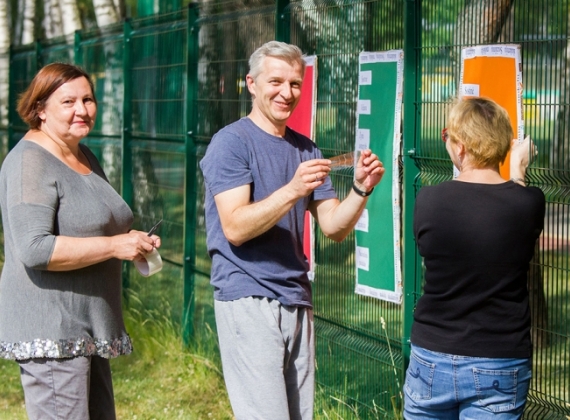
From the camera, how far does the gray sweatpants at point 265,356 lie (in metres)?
3.97

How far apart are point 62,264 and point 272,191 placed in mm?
845

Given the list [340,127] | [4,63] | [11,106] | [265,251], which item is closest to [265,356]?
[265,251]

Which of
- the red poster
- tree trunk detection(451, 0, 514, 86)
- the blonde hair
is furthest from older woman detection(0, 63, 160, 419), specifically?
the red poster

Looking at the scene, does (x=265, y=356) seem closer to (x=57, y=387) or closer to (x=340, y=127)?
(x=57, y=387)

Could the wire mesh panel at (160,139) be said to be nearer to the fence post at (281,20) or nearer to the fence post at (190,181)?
the fence post at (190,181)

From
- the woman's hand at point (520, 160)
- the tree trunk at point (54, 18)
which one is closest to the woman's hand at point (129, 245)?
the woman's hand at point (520, 160)

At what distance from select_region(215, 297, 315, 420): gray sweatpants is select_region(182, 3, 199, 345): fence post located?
148 inches

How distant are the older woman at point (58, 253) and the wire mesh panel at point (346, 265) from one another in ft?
5.53

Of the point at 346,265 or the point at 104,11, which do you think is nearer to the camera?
the point at 346,265

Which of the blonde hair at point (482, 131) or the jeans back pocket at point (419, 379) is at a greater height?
the blonde hair at point (482, 131)

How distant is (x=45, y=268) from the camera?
395 centimetres

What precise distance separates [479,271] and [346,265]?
2.11 m

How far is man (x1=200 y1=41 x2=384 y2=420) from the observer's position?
3.94 meters

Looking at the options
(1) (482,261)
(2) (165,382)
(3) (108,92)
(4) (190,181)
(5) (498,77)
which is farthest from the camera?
(3) (108,92)
